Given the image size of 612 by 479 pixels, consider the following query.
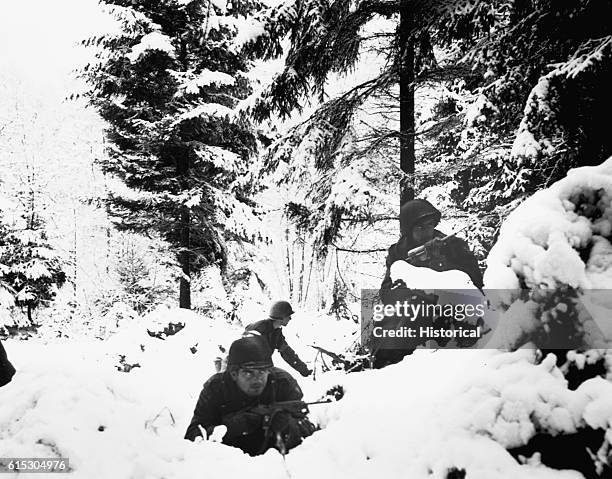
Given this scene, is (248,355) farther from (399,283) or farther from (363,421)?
(363,421)

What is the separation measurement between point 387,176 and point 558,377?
15.8 ft

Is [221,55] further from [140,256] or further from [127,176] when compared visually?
[140,256]

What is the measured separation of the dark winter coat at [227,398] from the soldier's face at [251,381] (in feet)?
0.16

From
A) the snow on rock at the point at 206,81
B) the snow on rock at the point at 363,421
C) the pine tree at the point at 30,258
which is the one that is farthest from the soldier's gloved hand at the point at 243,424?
the pine tree at the point at 30,258

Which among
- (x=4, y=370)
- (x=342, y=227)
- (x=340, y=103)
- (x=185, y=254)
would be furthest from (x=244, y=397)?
(x=185, y=254)

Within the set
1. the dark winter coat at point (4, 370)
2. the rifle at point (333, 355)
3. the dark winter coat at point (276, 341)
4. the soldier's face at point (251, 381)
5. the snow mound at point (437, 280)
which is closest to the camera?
the snow mound at point (437, 280)

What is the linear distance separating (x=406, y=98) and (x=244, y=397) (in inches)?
181

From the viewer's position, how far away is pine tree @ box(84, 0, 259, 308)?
1072cm

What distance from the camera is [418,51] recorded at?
17.6ft

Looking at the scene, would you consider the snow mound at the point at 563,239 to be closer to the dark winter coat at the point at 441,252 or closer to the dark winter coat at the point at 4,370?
the dark winter coat at the point at 441,252

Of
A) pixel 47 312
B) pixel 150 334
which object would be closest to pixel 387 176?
pixel 150 334

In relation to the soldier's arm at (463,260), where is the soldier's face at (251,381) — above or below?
below

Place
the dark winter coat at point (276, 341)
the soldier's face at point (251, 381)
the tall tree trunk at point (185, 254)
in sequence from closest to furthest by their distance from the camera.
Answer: the soldier's face at point (251, 381), the dark winter coat at point (276, 341), the tall tree trunk at point (185, 254)

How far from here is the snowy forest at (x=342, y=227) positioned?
132 cm
